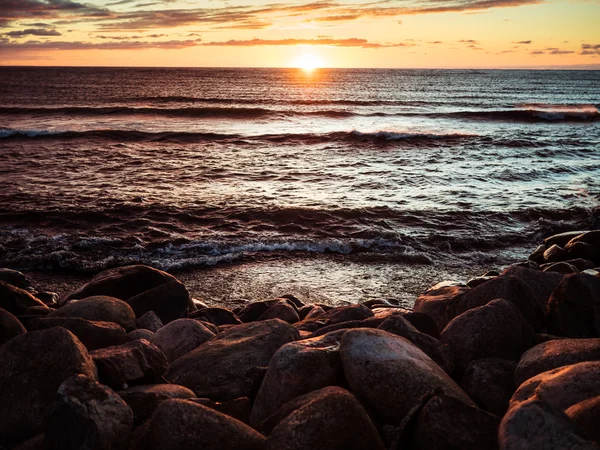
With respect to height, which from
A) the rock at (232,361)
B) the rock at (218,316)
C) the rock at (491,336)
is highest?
the rock at (491,336)

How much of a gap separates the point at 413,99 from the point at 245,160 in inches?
1381

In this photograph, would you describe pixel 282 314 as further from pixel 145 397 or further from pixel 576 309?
pixel 576 309

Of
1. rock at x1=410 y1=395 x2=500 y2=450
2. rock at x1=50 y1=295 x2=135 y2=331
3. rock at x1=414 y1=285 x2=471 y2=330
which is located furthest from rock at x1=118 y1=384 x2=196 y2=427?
rock at x1=414 y1=285 x2=471 y2=330

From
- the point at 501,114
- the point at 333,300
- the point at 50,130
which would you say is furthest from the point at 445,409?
the point at 501,114

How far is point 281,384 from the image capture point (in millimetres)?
3594

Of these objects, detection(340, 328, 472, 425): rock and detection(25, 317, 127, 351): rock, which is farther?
detection(25, 317, 127, 351): rock

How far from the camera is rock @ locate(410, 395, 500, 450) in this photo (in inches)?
111

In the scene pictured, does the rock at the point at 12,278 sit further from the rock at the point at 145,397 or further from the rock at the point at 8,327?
the rock at the point at 145,397

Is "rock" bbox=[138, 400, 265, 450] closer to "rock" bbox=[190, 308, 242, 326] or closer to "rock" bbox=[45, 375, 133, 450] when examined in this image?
"rock" bbox=[45, 375, 133, 450]

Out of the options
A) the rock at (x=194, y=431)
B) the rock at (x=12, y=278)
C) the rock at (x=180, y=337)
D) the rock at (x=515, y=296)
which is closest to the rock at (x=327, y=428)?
the rock at (x=194, y=431)

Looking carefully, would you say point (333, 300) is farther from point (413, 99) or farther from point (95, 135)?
point (413, 99)

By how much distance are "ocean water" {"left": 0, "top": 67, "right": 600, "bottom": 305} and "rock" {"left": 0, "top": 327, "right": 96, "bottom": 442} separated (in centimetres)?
518

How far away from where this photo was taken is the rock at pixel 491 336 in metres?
4.17

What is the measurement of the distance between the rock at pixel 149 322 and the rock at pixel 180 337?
54cm
